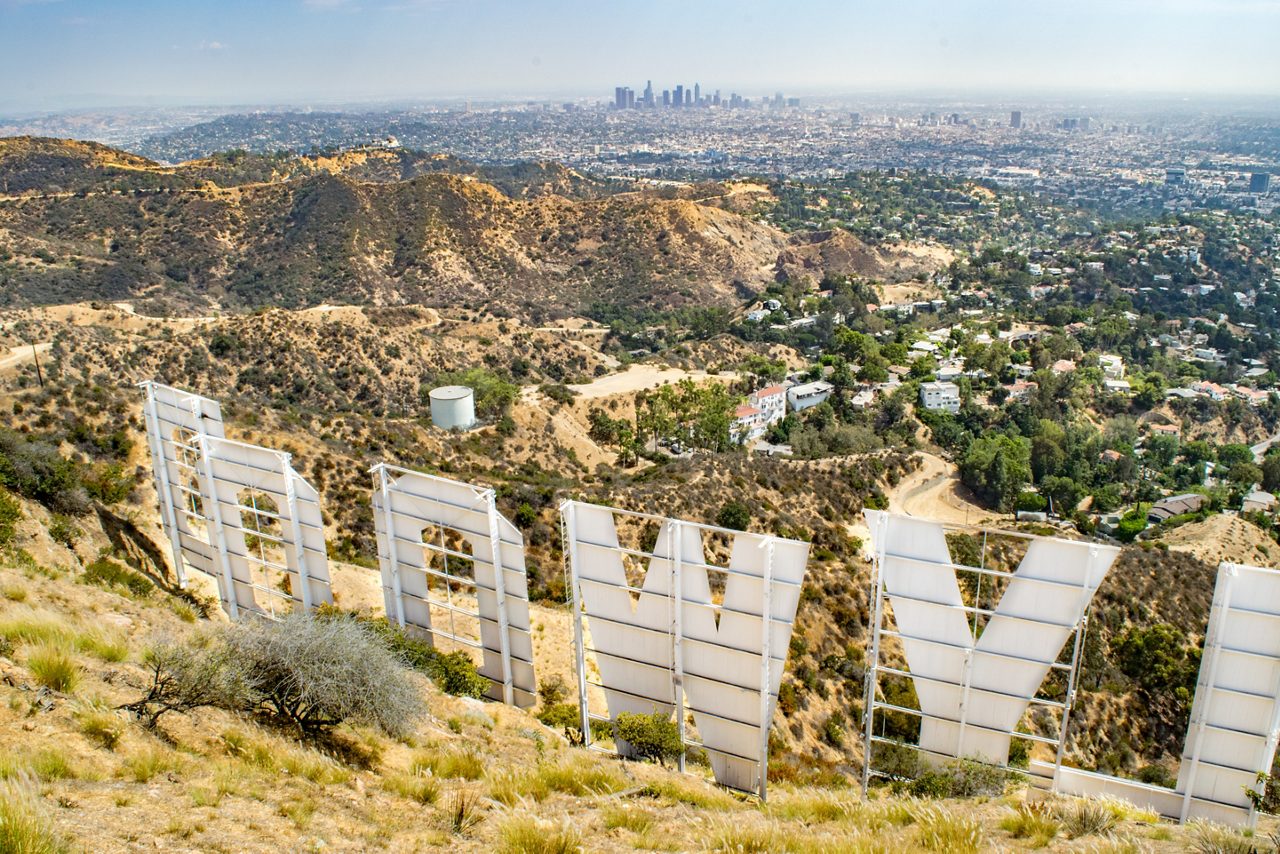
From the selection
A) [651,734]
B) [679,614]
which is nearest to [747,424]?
[679,614]

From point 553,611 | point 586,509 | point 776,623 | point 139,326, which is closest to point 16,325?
point 139,326

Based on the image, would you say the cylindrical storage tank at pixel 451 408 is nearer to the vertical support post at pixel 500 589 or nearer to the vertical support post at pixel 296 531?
the vertical support post at pixel 296 531

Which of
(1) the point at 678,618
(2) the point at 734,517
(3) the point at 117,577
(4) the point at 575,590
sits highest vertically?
(4) the point at 575,590

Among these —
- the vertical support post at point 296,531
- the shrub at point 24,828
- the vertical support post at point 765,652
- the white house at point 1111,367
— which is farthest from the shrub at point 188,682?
the white house at point 1111,367

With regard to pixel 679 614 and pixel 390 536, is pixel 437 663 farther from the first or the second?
pixel 679 614

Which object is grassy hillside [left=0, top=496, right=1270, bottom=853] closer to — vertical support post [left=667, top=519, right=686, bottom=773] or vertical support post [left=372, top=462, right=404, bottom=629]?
vertical support post [left=667, top=519, right=686, bottom=773]

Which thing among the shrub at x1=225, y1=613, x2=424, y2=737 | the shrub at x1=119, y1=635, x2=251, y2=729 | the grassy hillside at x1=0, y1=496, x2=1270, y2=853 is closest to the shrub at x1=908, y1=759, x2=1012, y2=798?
the grassy hillside at x1=0, y1=496, x2=1270, y2=853

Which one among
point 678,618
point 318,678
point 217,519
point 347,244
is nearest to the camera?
point 318,678
